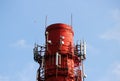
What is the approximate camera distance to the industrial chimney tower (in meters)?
46.7

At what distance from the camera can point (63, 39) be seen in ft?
160

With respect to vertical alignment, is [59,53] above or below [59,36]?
below

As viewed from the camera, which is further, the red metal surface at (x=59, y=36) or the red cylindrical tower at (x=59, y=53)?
the red metal surface at (x=59, y=36)

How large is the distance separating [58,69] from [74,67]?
2.95 meters

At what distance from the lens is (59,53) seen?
47.6 m

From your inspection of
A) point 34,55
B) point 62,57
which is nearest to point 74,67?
point 62,57

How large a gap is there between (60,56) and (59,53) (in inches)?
19.2

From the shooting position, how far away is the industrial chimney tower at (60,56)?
46656mm

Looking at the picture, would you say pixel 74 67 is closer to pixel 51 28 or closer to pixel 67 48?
pixel 67 48

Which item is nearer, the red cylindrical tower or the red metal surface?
the red cylindrical tower

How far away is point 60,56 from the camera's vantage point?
155ft

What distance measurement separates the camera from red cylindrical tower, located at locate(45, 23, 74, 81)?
46562mm

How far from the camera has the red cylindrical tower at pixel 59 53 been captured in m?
46.6

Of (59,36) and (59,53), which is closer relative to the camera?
(59,53)
